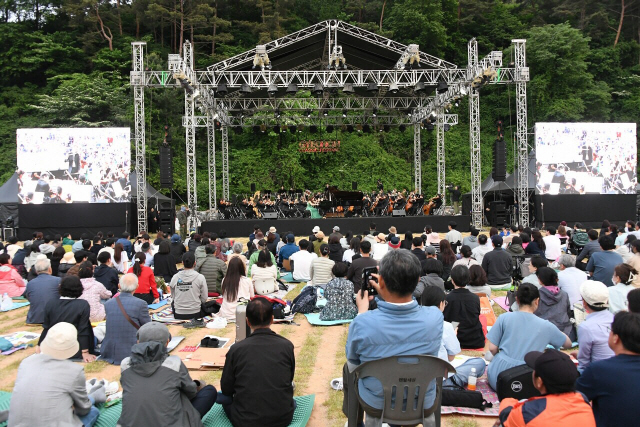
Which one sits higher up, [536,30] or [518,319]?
[536,30]

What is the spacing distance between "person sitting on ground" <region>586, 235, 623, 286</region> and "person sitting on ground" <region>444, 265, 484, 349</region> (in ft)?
7.31

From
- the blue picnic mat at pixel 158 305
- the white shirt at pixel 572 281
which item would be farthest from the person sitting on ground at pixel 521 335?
the blue picnic mat at pixel 158 305

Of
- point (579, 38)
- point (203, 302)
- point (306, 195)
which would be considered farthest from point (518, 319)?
point (579, 38)

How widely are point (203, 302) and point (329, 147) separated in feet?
57.2

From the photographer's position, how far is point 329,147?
76.3 ft

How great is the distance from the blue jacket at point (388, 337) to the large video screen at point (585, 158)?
16.3 meters

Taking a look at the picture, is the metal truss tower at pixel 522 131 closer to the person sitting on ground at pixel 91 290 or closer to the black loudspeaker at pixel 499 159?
the black loudspeaker at pixel 499 159

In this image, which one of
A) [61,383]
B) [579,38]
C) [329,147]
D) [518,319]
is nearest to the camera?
[61,383]

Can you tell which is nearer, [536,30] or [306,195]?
[306,195]

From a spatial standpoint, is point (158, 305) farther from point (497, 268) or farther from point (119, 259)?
point (497, 268)

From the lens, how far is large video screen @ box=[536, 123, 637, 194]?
1720cm

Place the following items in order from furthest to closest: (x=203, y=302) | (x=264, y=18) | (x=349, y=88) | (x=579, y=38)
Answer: (x=264, y=18) < (x=579, y=38) < (x=349, y=88) < (x=203, y=302)

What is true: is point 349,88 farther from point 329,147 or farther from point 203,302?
point 203,302

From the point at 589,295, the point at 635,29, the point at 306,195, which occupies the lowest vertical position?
the point at 589,295
